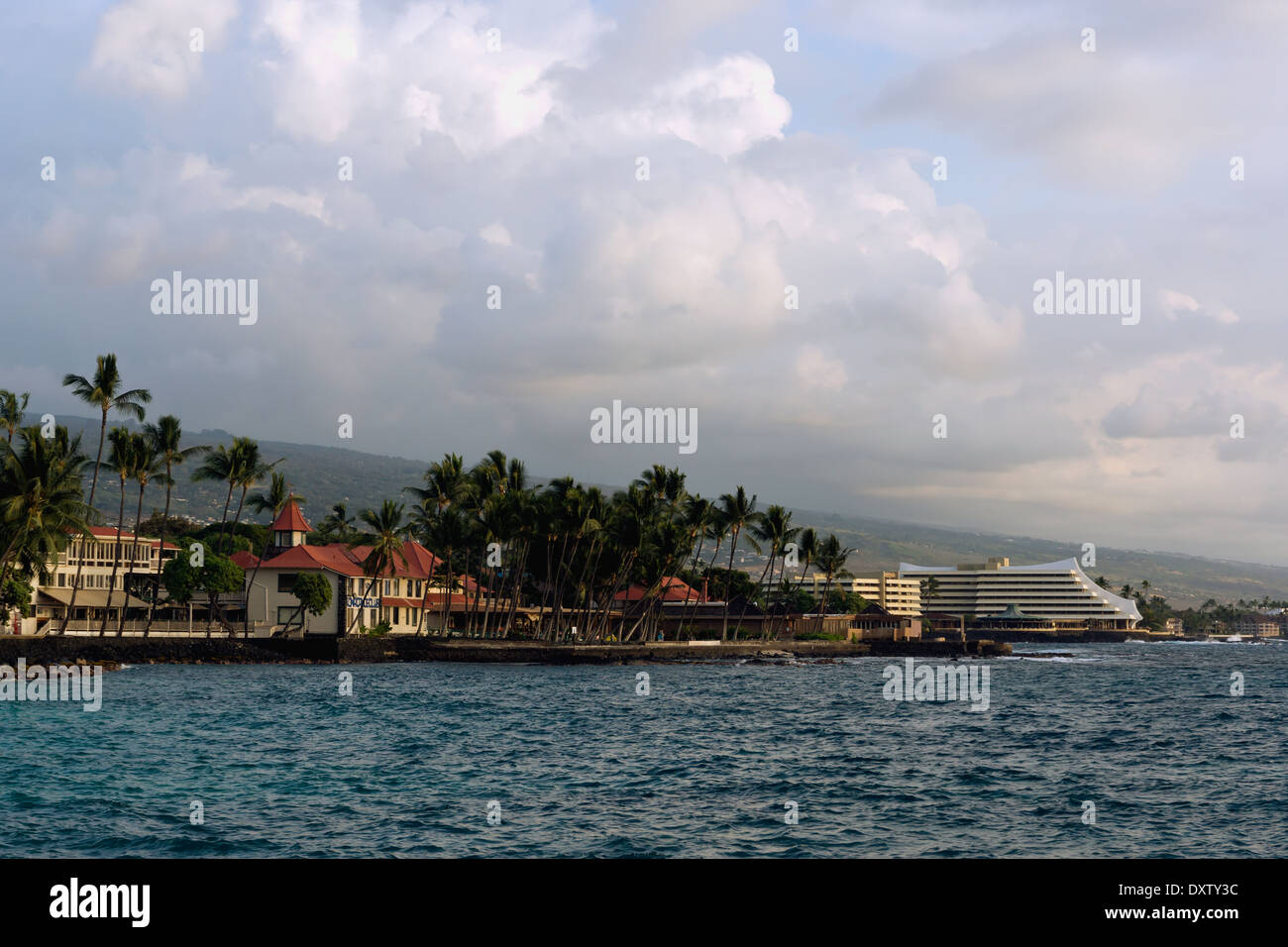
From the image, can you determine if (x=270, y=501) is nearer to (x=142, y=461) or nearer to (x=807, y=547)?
(x=142, y=461)

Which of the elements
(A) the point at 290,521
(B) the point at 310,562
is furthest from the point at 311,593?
(A) the point at 290,521

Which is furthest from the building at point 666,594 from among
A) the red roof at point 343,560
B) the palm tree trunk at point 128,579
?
the palm tree trunk at point 128,579

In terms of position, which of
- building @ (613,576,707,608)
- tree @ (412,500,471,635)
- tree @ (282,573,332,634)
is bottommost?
building @ (613,576,707,608)

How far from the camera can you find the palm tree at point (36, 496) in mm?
66250

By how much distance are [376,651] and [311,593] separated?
9045mm

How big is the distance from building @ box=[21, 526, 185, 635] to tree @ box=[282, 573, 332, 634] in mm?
10328

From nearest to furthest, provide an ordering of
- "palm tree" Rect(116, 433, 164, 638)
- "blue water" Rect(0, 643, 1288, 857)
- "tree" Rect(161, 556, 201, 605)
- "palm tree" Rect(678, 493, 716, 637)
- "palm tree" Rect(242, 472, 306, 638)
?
"blue water" Rect(0, 643, 1288, 857), "palm tree" Rect(116, 433, 164, 638), "tree" Rect(161, 556, 201, 605), "palm tree" Rect(242, 472, 306, 638), "palm tree" Rect(678, 493, 716, 637)

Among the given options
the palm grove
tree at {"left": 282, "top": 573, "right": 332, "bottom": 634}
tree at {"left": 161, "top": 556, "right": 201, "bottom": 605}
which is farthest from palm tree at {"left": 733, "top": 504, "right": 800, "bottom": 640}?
tree at {"left": 161, "top": 556, "right": 201, "bottom": 605}

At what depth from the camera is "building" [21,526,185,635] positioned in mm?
83312

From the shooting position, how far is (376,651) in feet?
290

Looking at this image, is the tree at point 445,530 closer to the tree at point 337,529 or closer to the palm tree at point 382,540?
the palm tree at point 382,540

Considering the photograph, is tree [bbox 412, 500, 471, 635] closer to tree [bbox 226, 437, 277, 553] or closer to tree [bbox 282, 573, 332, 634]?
tree [bbox 282, 573, 332, 634]

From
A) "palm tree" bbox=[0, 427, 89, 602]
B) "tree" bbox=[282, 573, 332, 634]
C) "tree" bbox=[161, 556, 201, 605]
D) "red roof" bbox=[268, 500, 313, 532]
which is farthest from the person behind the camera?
"red roof" bbox=[268, 500, 313, 532]
